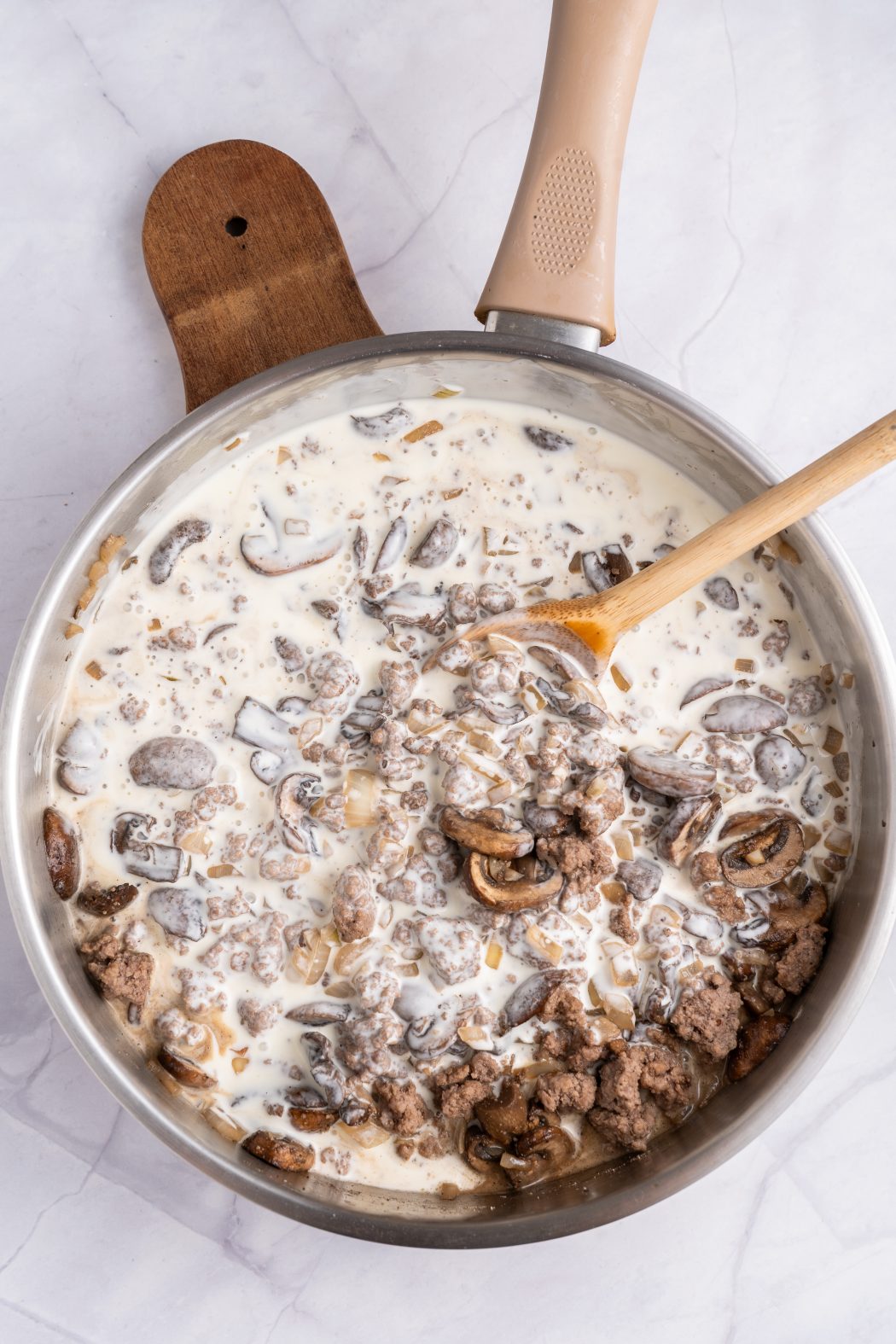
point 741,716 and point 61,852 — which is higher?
point 741,716

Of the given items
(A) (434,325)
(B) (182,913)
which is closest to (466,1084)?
(B) (182,913)

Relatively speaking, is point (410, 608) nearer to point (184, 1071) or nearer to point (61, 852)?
point (61, 852)

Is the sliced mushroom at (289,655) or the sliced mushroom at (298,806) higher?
the sliced mushroom at (289,655)

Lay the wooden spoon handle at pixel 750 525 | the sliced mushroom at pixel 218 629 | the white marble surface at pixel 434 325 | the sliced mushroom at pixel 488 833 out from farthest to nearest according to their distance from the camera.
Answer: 1. the white marble surface at pixel 434 325
2. the sliced mushroom at pixel 218 629
3. the sliced mushroom at pixel 488 833
4. the wooden spoon handle at pixel 750 525

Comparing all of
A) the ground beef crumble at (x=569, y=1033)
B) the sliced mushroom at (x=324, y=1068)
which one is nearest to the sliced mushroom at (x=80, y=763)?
the sliced mushroom at (x=324, y=1068)

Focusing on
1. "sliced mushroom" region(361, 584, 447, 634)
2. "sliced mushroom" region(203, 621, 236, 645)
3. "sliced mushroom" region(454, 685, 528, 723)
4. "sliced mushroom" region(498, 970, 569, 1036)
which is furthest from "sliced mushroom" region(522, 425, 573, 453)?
"sliced mushroom" region(498, 970, 569, 1036)

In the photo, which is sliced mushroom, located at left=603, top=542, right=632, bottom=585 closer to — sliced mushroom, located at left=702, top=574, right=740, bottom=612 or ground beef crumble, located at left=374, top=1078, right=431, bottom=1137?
sliced mushroom, located at left=702, top=574, right=740, bottom=612

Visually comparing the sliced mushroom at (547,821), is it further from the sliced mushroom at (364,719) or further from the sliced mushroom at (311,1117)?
the sliced mushroom at (311,1117)
